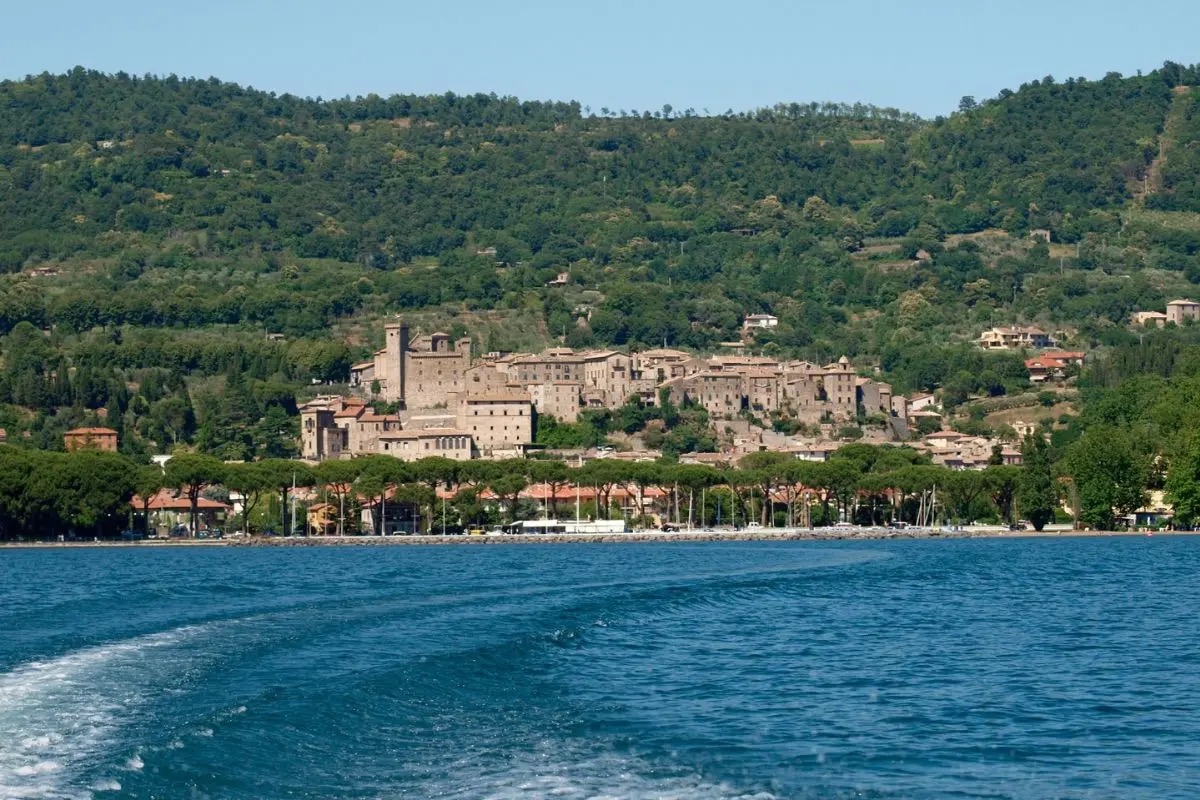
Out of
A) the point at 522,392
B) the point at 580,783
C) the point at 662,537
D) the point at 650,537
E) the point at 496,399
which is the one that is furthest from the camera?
the point at 522,392

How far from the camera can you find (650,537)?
9812 cm

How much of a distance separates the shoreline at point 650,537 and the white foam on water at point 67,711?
6036 centimetres

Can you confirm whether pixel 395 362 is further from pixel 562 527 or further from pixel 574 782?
pixel 574 782

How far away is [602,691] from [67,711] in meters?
7.21

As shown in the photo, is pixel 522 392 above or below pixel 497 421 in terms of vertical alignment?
above

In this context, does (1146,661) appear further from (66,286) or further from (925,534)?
(66,286)

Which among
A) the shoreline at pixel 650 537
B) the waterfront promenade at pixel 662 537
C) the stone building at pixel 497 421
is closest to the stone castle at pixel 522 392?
the stone building at pixel 497 421

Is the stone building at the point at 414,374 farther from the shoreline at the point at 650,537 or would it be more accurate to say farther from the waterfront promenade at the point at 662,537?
the shoreline at the point at 650,537

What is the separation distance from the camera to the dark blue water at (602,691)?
2322 cm

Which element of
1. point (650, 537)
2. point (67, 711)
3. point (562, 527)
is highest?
point (67, 711)

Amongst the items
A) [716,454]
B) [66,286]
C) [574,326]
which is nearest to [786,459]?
[716,454]

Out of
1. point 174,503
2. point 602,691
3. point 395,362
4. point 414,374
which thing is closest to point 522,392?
point 414,374

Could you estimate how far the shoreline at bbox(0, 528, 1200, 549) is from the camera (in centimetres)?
9460

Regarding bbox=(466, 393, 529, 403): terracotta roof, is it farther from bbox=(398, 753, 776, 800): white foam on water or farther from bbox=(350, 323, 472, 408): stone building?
bbox=(398, 753, 776, 800): white foam on water
